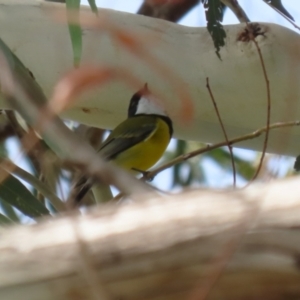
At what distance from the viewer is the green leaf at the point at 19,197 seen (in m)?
1.02

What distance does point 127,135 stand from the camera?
1.69 meters

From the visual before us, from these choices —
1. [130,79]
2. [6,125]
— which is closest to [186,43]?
[6,125]

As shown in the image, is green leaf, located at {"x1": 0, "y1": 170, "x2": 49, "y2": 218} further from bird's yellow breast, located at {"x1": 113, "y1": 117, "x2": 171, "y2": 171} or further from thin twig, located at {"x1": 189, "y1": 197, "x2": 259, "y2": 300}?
thin twig, located at {"x1": 189, "y1": 197, "x2": 259, "y2": 300}

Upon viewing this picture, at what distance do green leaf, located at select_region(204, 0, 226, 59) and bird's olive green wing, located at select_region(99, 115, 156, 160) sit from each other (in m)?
0.60

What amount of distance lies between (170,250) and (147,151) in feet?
4.75

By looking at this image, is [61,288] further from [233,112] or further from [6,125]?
[6,125]

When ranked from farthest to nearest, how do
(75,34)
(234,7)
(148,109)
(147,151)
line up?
(148,109), (147,151), (234,7), (75,34)

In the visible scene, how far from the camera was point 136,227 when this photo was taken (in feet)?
0.79

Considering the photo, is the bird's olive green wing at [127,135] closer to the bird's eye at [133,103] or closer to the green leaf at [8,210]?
the bird's eye at [133,103]

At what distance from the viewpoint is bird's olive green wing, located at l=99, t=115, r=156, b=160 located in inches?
63.8

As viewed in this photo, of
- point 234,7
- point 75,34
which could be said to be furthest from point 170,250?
point 234,7

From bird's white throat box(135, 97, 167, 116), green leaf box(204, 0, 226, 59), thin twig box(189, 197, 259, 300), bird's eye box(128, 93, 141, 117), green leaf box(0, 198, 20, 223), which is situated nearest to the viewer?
thin twig box(189, 197, 259, 300)

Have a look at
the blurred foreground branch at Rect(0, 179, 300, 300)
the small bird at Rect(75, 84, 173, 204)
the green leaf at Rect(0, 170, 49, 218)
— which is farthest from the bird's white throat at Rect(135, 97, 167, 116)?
the blurred foreground branch at Rect(0, 179, 300, 300)

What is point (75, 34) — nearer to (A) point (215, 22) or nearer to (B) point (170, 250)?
(A) point (215, 22)
